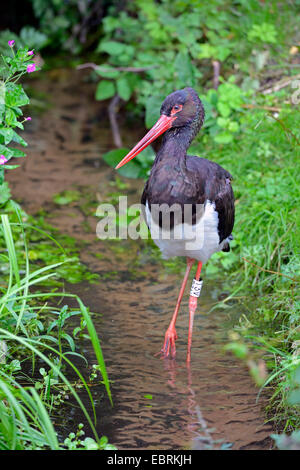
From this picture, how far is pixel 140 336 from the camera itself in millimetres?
4156

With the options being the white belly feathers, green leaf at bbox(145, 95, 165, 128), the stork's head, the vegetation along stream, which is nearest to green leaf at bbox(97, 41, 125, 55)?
the vegetation along stream

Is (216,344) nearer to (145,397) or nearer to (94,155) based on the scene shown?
(145,397)

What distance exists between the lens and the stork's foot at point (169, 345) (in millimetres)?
3982

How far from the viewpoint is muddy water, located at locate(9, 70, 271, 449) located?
10.5ft

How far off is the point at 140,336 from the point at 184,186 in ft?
3.46

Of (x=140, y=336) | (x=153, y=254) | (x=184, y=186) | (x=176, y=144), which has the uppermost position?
(x=176, y=144)

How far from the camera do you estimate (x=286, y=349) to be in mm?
3863

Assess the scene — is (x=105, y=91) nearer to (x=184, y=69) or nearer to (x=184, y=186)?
(x=184, y=69)

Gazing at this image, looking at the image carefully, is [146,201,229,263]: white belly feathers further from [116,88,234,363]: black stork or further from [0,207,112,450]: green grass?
[0,207,112,450]: green grass

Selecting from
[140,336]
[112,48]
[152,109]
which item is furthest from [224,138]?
[140,336]

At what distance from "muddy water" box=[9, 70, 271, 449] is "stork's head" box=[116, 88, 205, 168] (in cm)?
109

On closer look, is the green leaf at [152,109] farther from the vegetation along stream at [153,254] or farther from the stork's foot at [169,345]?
the stork's foot at [169,345]

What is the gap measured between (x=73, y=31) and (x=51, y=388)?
6.98 m
